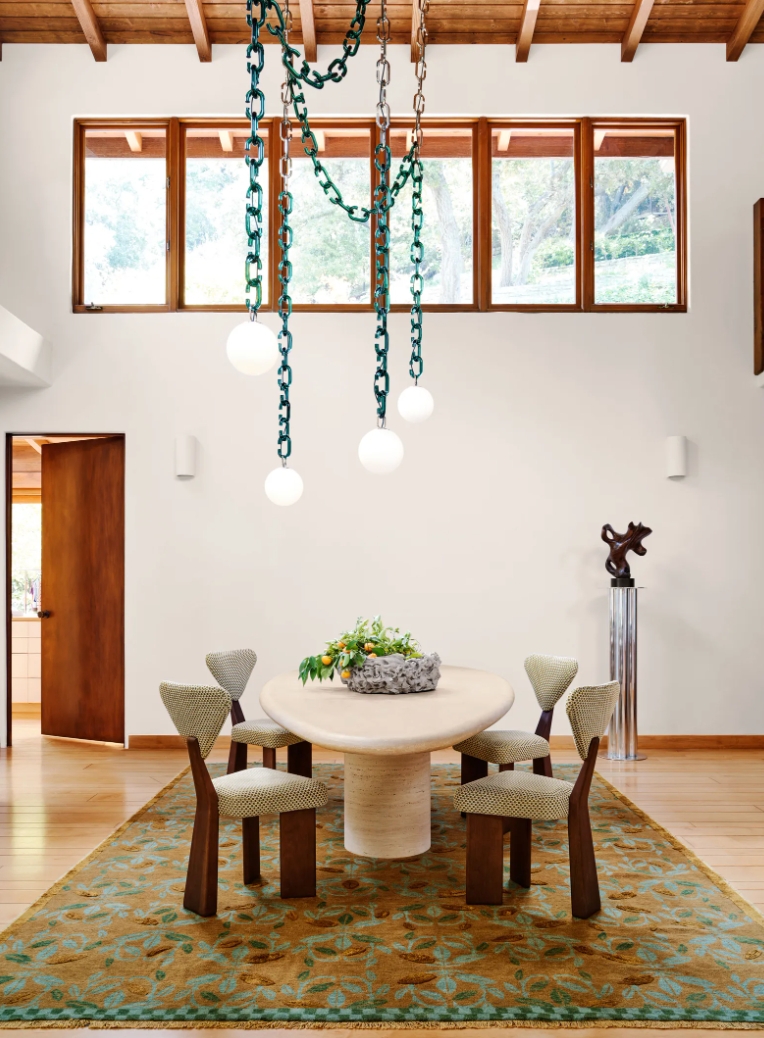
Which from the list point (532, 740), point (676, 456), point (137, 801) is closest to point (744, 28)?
point (676, 456)

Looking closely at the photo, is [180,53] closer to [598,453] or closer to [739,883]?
[598,453]

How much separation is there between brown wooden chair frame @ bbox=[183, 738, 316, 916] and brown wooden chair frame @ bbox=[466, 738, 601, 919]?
594 mm

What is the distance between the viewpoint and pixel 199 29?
561 centimetres

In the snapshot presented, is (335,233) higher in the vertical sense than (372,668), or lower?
higher

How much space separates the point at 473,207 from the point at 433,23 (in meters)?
1.25

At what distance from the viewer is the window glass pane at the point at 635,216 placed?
5.89 metres

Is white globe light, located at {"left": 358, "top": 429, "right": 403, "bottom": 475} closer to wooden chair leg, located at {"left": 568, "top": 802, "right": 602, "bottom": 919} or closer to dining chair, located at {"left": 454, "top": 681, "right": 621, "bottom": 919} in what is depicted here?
dining chair, located at {"left": 454, "top": 681, "right": 621, "bottom": 919}

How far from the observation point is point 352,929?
2.84 m

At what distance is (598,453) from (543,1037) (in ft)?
13.6

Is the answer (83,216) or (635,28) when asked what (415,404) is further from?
(635,28)

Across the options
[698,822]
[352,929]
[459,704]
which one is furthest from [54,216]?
[698,822]

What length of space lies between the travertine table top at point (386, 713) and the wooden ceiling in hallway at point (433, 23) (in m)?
4.49

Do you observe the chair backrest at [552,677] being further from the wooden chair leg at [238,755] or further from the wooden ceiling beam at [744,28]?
the wooden ceiling beam at [744,28]

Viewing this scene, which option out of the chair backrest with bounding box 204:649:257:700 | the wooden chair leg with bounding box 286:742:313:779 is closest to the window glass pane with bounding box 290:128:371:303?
the chair backrest with bounding box 204:649:257:700
